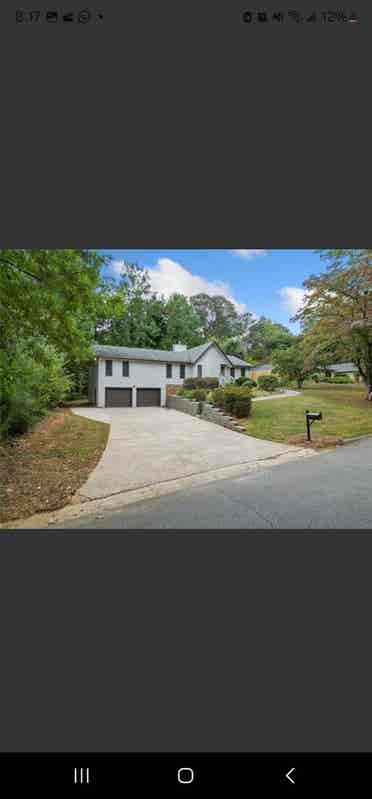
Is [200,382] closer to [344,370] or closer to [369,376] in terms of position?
[344,370]

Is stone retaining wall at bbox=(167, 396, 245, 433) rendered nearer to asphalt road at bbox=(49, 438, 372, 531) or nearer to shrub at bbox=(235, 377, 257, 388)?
shrub at bbox=(235, 377, 257, 388)

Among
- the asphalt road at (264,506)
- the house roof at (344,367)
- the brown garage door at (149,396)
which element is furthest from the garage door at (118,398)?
the asphalt road at (264,506)

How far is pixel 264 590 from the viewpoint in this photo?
1.34 metres

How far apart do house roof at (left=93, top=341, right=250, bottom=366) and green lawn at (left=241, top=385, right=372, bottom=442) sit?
2.17m

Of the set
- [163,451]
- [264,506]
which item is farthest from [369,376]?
[264,506]

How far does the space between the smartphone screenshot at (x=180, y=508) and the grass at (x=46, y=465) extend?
0.07m

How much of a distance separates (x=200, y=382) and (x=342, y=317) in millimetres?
3622

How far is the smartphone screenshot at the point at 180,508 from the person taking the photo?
862 mm

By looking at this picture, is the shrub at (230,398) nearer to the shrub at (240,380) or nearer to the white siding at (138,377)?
the shrub at (240,380)

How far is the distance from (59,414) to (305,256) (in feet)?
17.8
